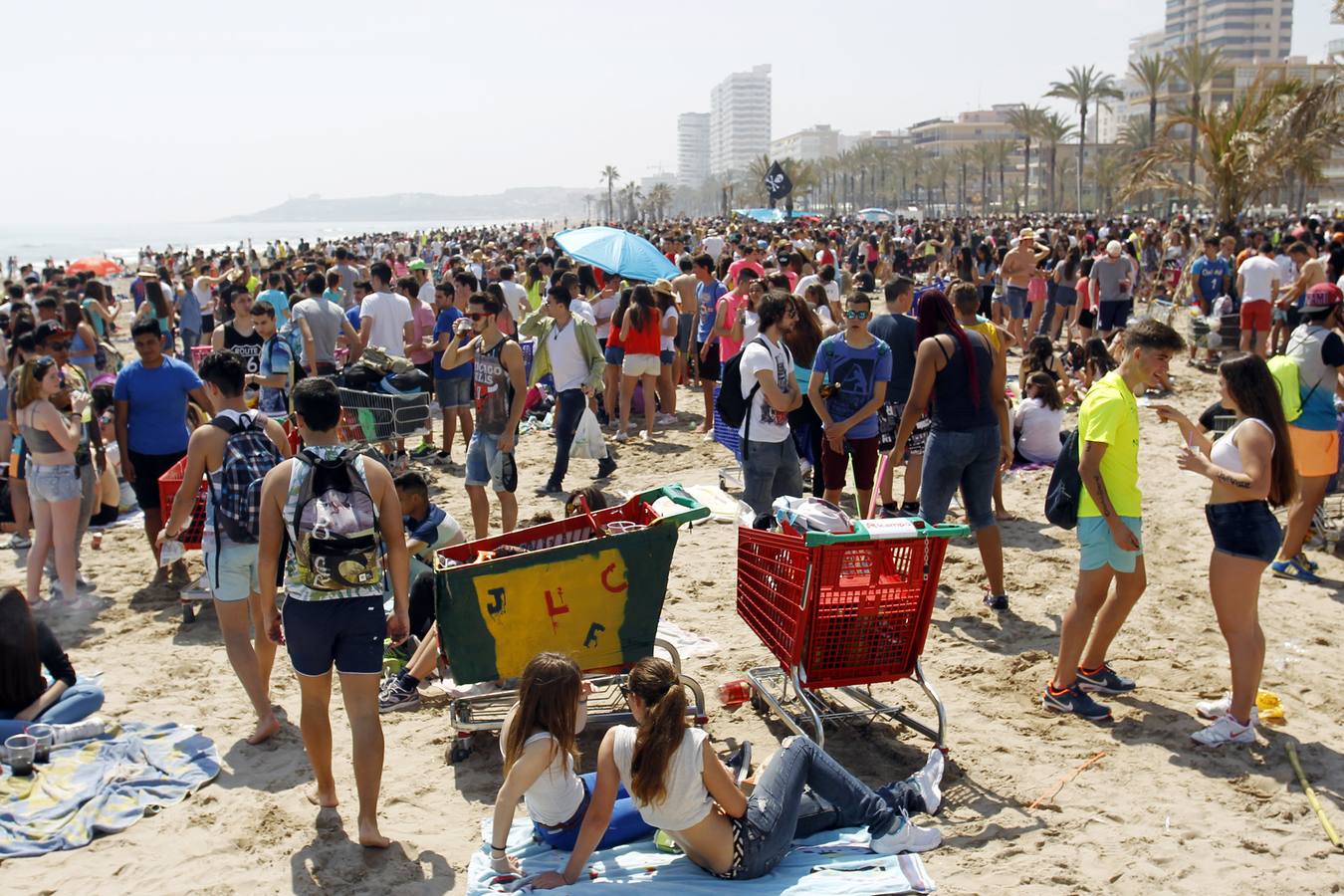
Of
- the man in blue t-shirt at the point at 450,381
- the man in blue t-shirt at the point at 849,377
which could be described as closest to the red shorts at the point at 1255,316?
the man in blue t-shirt at the point at 849,377

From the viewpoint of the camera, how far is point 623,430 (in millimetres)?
12047

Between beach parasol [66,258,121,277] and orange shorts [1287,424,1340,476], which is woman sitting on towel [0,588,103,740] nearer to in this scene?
orange shorts [1287,424,1340,476]

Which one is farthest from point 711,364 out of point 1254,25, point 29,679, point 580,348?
point 1254,25

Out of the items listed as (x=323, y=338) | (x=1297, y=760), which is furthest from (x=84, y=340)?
(x=1297, y=760)

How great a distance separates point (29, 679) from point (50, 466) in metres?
2.07

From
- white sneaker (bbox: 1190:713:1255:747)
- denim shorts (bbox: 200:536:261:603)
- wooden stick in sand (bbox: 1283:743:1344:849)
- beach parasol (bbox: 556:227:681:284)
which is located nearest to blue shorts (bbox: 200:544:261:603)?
denim shorts (bbox: 200:536:261:603)

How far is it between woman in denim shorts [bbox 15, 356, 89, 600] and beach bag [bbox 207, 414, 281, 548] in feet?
7.95

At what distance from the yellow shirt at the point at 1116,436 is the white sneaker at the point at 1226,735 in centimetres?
104

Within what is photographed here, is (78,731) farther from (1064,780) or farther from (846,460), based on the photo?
(846,460)

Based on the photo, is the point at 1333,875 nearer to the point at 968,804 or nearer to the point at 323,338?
the point at 968,804

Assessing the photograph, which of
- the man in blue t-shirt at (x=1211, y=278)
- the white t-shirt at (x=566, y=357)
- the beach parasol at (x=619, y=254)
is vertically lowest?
the white t-shirt at (x=566, y=357)

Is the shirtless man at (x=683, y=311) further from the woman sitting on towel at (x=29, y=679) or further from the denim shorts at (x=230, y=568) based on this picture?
the woman sitting on towel at (x=29, y=679)

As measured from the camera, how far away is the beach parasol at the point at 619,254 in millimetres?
12531

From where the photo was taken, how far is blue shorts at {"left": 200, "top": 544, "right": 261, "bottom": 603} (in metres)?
5.37
